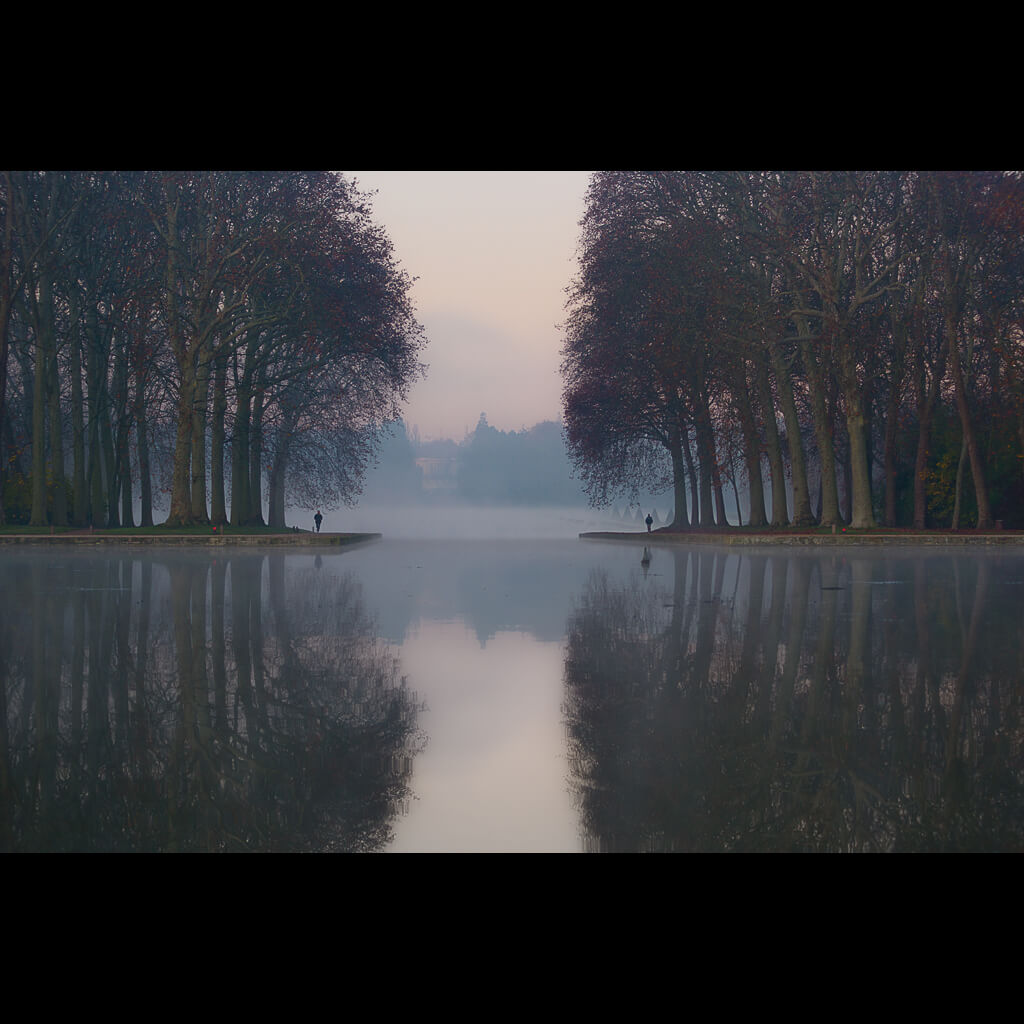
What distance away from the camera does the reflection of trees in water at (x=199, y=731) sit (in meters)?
5.85

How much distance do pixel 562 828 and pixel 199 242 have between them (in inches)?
1455

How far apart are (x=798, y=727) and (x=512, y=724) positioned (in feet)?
6.80

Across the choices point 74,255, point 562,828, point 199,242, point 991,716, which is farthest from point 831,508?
point 562,828

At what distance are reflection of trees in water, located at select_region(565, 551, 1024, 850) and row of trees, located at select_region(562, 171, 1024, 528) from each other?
2385 centimetres

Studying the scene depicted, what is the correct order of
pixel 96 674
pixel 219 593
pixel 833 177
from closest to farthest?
pixel 96 674, pixel 219 593, pixel 833 177

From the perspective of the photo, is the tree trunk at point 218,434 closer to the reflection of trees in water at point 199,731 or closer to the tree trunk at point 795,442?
the tree trunk at point 795,442

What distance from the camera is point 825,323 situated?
38156 mm

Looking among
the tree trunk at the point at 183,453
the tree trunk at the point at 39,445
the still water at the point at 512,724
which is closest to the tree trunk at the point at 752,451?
the tree trunk at the point at 183,453

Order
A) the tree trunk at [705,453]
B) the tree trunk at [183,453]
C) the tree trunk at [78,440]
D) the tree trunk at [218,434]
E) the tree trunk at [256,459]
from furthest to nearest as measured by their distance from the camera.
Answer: the tree trunk at [705,453], the tree trunk at [256,459], the tree trunk at [78,440], the tree trunk at [218,434], the tree trunk at [183,453]

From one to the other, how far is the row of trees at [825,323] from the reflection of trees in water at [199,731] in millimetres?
27159
